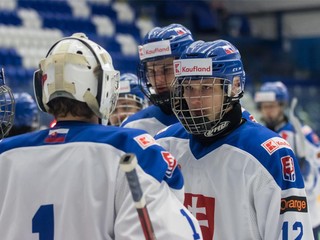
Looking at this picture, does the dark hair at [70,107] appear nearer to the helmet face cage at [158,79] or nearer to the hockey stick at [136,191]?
the hockey stick at [136,191]

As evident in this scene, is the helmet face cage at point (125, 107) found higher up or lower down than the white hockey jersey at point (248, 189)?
higher up

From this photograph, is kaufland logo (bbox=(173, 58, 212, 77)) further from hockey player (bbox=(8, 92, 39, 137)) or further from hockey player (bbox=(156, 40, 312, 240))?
hockey player (bbox=(8, 92, 39, 137))

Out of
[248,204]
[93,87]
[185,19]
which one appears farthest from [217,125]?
[185,19]

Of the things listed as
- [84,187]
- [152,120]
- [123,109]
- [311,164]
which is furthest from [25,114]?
[311,164]

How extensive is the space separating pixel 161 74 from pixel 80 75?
1321 mm

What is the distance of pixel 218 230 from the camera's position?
278 centimetres

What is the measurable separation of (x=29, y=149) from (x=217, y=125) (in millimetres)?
792

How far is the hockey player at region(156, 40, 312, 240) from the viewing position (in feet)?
8.84

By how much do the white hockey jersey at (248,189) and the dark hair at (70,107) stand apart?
27.3 inches

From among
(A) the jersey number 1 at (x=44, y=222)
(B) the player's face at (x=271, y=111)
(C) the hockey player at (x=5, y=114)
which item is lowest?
(B) the player's face at (x=271, y=111)

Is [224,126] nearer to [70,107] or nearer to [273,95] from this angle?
[70,107]

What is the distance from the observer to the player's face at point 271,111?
656 cm

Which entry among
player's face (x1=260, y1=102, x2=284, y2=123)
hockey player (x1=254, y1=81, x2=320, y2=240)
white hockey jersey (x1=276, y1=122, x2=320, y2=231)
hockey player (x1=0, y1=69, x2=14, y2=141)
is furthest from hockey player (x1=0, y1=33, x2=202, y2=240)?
player's face (x1=260, y1=102, x2=284, y2=123)

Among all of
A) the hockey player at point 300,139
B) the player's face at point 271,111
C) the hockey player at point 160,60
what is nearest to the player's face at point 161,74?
the hockey player at point 160,60
